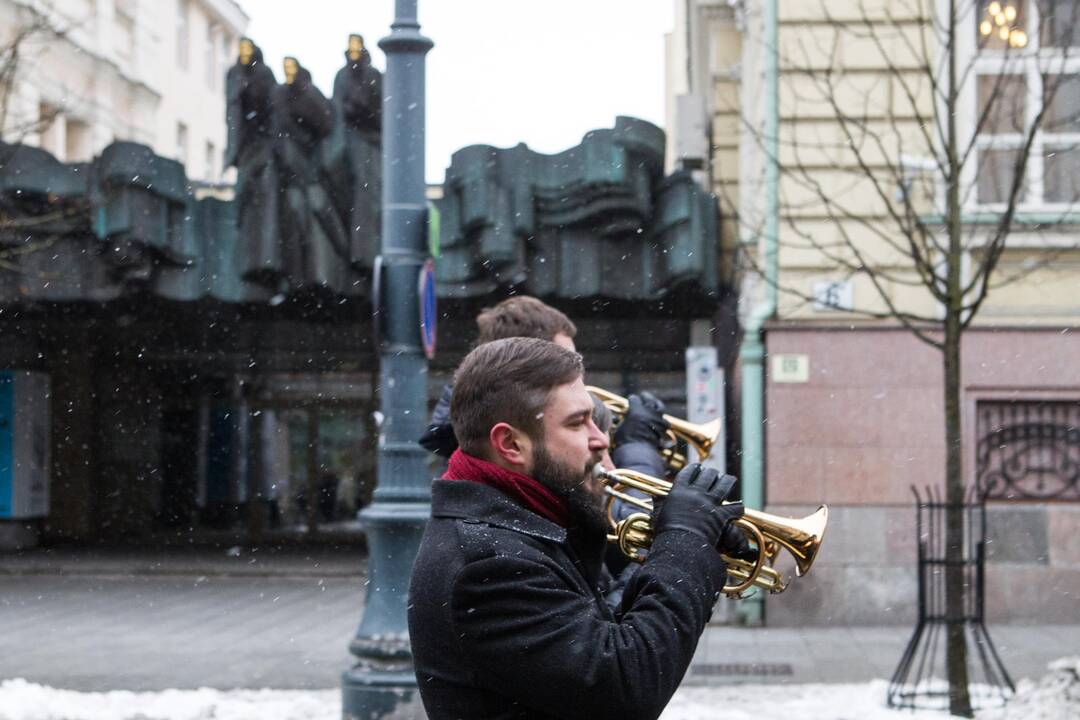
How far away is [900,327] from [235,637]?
5905 millimetres

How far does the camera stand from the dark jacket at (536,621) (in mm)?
2391

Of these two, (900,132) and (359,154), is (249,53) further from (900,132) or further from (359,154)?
(900,132)

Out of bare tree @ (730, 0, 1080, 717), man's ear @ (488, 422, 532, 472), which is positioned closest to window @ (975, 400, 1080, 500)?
bare tree @ (730, 0, 1080, 717)

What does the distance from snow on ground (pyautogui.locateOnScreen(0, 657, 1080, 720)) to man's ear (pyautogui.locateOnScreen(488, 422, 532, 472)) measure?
6.00m

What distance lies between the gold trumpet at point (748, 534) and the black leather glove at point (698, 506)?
23 cm

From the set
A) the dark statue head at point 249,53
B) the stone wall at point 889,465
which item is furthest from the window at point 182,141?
the stone wall at point 889,465

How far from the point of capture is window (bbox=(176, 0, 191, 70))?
3938 cm

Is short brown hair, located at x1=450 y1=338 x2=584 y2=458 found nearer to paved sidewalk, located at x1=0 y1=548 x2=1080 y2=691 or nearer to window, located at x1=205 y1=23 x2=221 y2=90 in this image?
paved sidewalk, located at x1=0 y1=548 x2=1080 y2=691

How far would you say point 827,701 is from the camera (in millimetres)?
9148

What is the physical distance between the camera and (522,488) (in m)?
2.58

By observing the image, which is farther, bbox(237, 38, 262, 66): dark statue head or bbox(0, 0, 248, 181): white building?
bbox(0, 0, 248, 181): white building

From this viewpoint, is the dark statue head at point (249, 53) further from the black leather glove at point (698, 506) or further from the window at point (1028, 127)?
the black leather glove at point (698, 506)

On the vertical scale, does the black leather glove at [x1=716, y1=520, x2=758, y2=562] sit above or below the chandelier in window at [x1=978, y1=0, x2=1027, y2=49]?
below

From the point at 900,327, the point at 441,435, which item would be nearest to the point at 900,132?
the point at 900,327
